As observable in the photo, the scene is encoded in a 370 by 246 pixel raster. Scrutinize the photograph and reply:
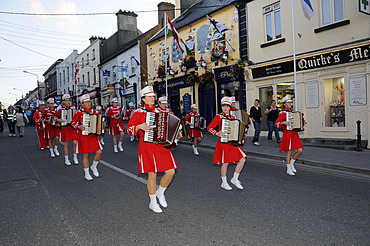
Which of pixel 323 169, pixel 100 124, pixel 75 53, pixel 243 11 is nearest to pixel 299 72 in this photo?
pixel 243 11

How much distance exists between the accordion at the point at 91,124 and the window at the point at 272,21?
33.8 feet

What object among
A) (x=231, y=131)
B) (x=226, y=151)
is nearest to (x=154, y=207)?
(x=226, y=151)

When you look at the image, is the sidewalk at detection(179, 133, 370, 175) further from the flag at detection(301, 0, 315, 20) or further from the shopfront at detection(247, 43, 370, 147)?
the flag at detection(301, 0, 315, 20)

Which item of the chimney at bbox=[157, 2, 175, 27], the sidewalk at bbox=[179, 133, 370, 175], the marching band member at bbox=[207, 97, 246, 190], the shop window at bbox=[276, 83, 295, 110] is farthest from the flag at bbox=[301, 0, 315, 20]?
the chimney at bbox=[157, 2, 175, 27]

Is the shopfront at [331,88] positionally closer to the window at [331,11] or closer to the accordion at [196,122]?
the window at [331,11]

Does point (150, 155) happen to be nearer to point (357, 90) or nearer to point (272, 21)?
point (357, 90)

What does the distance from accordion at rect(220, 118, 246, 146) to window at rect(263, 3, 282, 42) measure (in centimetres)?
984

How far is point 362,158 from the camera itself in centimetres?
850

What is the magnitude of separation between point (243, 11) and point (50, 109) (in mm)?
10696

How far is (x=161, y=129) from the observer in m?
4.30

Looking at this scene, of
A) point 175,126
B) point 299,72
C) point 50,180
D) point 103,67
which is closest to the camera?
point 175,126

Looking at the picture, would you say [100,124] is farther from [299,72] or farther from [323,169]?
[299,72]

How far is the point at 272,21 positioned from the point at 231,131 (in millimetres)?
10447

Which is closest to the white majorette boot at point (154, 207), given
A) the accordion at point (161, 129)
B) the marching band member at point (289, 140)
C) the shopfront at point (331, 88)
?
the accordion at point (161, 129)
